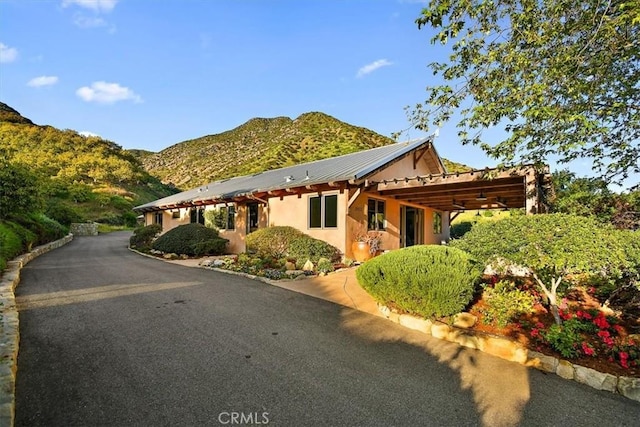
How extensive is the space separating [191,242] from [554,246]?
13190mm

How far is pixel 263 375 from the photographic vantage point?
3395mm

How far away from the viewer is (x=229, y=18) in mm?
9500

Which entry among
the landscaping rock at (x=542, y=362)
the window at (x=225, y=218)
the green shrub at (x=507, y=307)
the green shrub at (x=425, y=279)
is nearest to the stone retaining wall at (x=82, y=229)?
the window at (x=225, y=218)

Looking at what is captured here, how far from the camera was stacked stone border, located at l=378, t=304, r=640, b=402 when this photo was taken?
331cm

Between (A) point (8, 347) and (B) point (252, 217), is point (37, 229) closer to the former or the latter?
(B) point (252, 217)

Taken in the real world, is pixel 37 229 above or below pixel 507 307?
above

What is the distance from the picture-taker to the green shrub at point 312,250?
34.8 ft

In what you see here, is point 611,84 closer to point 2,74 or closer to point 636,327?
point 636,327

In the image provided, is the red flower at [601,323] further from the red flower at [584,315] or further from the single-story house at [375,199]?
the single-story house at [375,199]

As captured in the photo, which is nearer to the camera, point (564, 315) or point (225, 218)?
point (564, 315)

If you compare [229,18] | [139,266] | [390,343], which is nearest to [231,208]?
[139,266]

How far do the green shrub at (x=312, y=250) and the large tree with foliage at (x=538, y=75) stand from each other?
593 centimetres

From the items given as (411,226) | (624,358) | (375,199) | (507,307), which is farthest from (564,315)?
(411,226)

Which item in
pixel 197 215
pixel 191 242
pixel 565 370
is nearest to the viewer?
pixel 565 370
